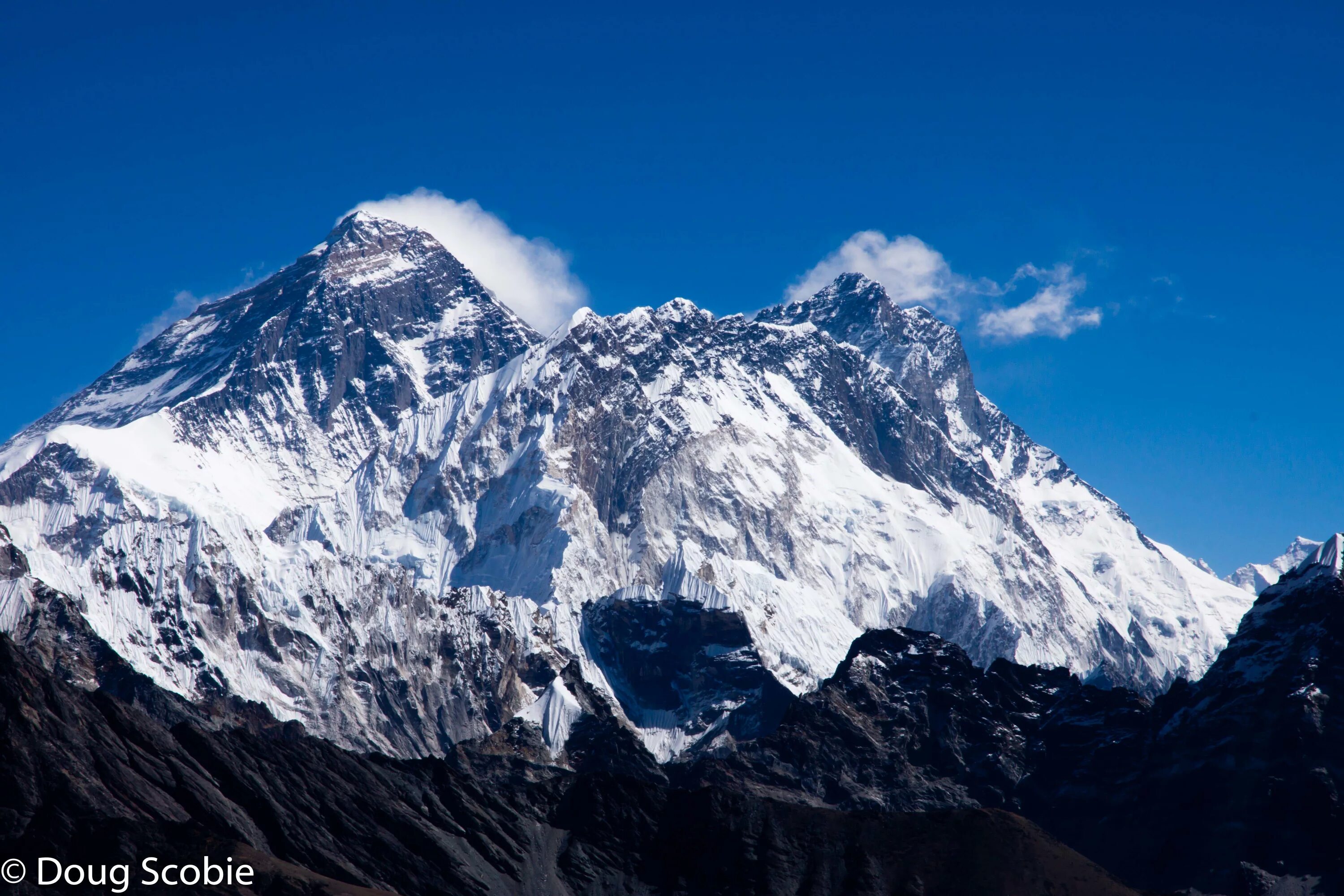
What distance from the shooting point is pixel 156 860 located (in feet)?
655

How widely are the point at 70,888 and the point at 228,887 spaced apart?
16.1m

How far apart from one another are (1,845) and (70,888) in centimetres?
1113

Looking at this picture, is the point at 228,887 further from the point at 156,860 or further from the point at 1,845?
the point at 1,845

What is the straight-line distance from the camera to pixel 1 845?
199 m

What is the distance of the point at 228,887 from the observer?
19938 cm

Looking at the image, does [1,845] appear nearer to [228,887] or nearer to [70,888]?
[70,888]

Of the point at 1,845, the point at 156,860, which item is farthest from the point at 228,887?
the point at 1,845

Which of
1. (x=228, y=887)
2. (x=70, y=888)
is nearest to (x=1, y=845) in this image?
(x=70, y=888)

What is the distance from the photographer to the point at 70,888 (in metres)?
193

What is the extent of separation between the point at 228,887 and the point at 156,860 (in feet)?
27.0

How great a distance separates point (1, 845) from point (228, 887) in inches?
960

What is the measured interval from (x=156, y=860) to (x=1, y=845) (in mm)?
16335

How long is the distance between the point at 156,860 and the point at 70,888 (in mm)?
9577
